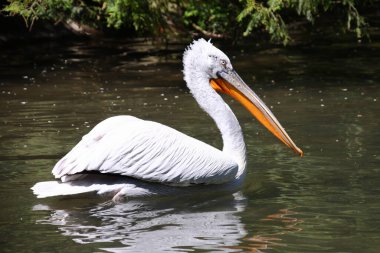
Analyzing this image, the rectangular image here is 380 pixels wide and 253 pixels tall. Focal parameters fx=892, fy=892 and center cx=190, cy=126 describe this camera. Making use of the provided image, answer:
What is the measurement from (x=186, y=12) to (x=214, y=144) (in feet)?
→ 26.4

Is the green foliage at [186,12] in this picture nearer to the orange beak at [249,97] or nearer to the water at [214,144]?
the water at [214,144]

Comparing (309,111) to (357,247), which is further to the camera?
(309,111)

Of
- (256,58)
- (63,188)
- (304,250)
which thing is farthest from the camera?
(256,58)

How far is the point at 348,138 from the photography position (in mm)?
8688

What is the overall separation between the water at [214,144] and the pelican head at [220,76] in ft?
1.45

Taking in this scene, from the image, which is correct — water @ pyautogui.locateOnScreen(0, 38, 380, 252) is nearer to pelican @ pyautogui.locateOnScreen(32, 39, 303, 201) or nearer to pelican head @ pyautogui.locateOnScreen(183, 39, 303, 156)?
pelican @ pyautogui.locateOnScreen(32, 39, 303, 201)

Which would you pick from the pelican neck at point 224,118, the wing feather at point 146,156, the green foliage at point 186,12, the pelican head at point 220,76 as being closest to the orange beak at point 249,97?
the pelican head at point 220,76

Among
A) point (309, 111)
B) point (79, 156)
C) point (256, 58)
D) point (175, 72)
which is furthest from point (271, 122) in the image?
point (256, 58)

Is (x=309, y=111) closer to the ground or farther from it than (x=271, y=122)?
closer to the ground

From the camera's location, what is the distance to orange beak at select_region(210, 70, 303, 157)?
7348 mm

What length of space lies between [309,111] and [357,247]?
4.95m

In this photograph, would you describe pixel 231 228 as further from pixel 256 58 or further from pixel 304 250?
pixel 256 58

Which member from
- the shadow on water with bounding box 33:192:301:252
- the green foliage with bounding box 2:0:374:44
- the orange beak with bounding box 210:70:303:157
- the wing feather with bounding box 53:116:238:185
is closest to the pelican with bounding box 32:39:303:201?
the wing feather with bounding box 53:116:238:185

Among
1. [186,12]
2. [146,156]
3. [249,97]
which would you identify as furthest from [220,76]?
[186,12]
